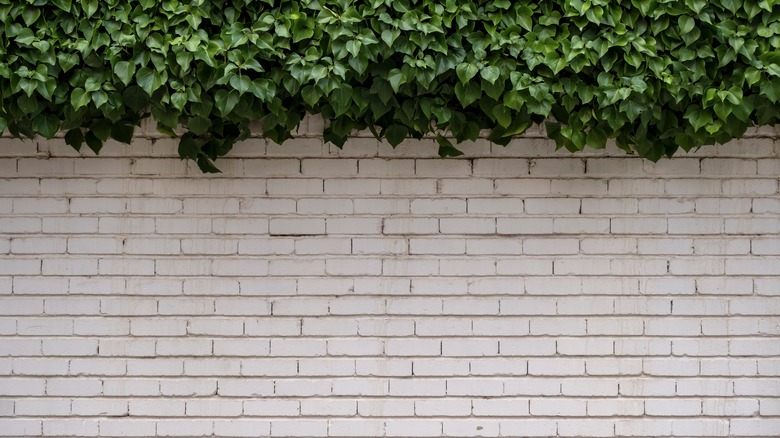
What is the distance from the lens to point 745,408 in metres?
3.70

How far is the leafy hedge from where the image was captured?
10.9ft

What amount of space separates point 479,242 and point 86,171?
69.0 inches

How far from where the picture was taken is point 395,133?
3.59 metres

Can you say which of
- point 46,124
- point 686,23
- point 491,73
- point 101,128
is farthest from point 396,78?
point 46,124

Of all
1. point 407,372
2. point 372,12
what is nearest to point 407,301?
point 407,372

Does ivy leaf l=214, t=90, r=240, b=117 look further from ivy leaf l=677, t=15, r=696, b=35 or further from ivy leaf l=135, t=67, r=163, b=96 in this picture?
ivy leaf l=677, t=15, r=696, b=35

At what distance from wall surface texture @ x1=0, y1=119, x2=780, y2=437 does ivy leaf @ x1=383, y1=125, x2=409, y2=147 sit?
29 centimetres

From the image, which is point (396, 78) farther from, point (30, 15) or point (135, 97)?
point (30, 15)

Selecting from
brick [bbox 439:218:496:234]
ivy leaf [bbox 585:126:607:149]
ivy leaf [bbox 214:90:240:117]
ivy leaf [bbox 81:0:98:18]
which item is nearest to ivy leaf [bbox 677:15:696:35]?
ivy leaf [bbox 585:126:607:149]

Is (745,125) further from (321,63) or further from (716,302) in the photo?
(321,63)

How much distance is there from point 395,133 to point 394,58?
328mm

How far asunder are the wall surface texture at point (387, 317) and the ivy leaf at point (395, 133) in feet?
0.96

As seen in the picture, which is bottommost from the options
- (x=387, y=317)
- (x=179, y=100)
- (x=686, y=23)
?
(x=387, y=317)

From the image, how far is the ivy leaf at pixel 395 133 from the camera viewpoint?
3.59 meters
